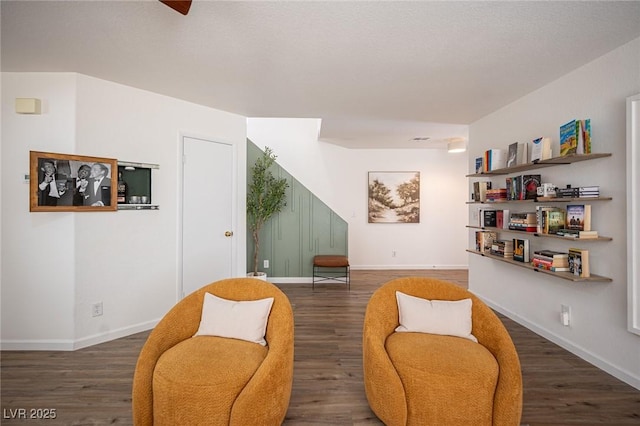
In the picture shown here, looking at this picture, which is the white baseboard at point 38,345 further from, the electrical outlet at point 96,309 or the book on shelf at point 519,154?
the book on shelf at point 519,154

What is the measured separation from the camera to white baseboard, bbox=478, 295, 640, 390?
231 cm

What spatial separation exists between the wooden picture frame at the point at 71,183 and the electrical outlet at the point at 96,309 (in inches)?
38.8

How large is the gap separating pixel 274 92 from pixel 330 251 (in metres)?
3.16

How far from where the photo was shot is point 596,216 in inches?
101

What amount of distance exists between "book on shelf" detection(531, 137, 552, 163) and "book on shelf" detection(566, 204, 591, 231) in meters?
0.53

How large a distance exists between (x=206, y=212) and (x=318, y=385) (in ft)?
8.48

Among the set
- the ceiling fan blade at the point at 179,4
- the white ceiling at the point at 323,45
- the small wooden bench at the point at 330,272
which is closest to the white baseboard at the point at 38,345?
the white ceiling at the point at 323,45

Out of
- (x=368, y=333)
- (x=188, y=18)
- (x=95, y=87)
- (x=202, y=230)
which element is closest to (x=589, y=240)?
(x=368, y=333)

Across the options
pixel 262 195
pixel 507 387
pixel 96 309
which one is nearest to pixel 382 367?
pixel 507 387

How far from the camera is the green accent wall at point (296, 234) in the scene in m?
5.41

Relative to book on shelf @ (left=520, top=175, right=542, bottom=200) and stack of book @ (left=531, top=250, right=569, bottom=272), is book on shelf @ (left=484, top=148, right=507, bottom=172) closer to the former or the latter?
book on shelf @ (left=520, top=175, right=542, bottom=200)

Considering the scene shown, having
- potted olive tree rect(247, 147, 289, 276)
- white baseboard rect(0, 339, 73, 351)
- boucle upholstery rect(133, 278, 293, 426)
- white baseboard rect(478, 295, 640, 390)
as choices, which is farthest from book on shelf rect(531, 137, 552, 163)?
white baseboard rect(0, 339, 73, 351)

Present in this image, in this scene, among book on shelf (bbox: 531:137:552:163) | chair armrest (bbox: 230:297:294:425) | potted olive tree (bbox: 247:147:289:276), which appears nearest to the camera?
chair armrest (bbox: 230:297:294:425)

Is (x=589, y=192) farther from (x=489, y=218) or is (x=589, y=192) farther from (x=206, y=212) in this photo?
(x=206, y=212)
